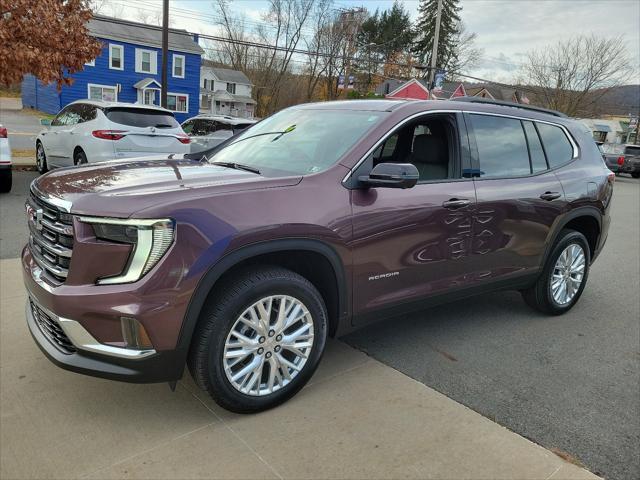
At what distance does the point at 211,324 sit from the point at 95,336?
0.54 metres

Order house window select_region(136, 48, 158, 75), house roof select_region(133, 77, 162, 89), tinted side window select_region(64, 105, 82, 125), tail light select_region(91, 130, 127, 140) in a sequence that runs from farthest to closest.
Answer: house window select_region(136, 48, 158, 75) → house roof select_region(133, 77, 162, 89) → tinted side window select_region(64, 105, 82, 125) → tail light select_region(91, 130, 127, 140)

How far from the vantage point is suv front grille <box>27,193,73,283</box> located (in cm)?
254

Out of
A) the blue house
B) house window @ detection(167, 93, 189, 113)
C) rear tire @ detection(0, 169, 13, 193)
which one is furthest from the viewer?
house window @ detection(167, 93, 189, 113)

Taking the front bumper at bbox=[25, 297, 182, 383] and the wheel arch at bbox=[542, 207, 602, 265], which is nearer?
the front bumper at bbox=[25, 297, 182, 383]

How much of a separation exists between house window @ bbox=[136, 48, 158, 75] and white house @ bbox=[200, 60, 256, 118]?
17.2 m

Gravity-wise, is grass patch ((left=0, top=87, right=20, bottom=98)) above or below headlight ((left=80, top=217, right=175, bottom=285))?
above

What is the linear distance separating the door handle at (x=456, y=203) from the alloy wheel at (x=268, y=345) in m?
1.28

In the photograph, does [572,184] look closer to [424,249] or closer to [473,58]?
[424,249]

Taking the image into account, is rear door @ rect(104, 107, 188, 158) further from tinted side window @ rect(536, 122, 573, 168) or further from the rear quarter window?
tinted side window @ rect(536, 122, 573, 168)

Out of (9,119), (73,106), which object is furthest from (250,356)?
(9,119)

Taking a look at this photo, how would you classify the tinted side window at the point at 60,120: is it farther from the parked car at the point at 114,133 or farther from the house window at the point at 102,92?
the house window at the point at 102,92

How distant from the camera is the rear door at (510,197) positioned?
12.7 feet

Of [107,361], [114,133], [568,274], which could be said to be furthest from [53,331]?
[114,133]

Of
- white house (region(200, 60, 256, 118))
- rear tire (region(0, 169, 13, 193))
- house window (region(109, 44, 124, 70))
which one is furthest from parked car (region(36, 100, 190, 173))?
white house (region(200, 60, 256, 118))
